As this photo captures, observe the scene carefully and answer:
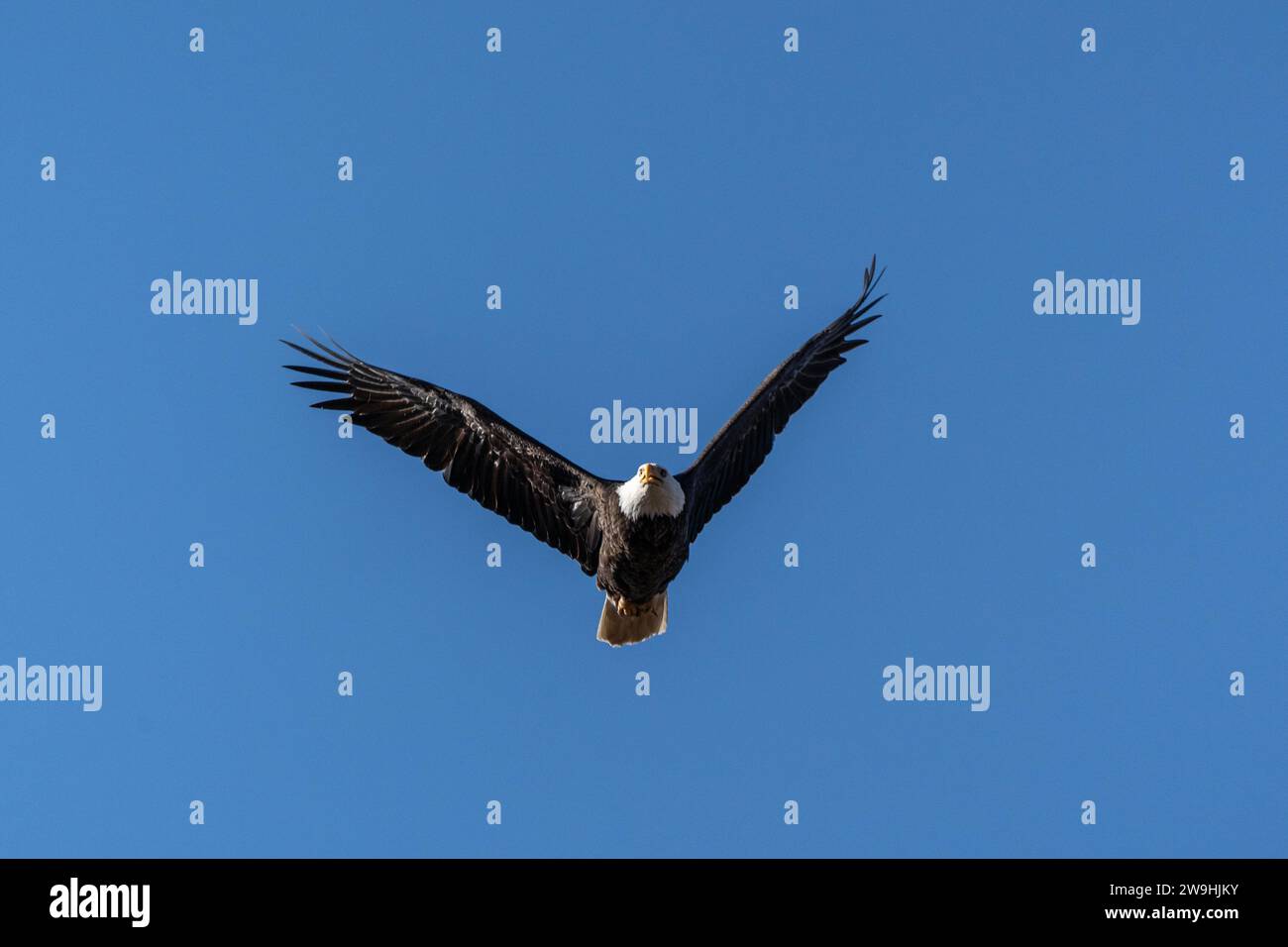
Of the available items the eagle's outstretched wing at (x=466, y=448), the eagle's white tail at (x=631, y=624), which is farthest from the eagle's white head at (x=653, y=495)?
the eagle's white tail at (x=631, y=624)

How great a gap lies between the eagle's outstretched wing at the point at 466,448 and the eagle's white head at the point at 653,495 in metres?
0.69

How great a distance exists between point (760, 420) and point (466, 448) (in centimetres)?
189

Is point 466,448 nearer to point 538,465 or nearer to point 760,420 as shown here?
point 538,465

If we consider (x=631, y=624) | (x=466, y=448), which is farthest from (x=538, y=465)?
(x=631, y=624)

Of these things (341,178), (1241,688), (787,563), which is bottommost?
(1241,688)

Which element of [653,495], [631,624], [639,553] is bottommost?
[631,624]

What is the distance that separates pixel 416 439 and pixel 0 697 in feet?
17.3

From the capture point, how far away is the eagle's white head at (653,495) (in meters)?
10.6

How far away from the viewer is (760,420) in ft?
38.5

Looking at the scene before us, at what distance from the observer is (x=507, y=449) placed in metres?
11.4

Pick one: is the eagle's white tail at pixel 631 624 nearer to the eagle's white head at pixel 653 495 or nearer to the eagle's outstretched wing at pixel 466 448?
the eagle's outstretched wing at pixel 466 448

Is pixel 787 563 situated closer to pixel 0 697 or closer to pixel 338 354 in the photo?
pixel 338 354

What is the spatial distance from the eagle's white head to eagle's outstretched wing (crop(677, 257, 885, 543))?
305mm
